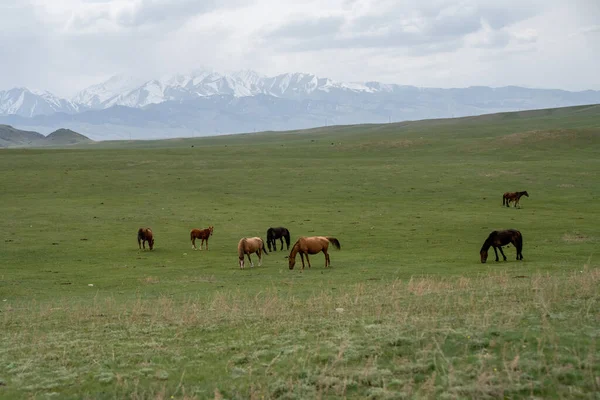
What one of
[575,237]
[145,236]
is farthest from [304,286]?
[575,237]

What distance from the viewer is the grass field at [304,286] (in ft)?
31.9

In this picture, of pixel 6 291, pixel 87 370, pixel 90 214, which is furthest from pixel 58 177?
pixel 87 370

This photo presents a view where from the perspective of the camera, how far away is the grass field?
9.73m

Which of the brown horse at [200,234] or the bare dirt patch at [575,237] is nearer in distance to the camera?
the bare dirt patch at [575,237]

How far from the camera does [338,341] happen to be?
11.5m

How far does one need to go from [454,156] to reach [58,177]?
41.5 m

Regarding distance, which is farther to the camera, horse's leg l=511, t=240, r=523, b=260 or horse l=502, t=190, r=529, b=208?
horse l=502, t=190, r=529, b=208

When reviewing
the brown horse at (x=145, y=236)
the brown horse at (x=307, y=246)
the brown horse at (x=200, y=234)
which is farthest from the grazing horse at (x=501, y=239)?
the brown horse at (x=145, y=236)

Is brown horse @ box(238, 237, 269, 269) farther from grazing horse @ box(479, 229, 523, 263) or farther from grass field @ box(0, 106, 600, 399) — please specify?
grazing horse @ box(479, 229, 523, 263)

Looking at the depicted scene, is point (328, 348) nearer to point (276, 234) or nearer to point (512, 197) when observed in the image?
point (276, 234)

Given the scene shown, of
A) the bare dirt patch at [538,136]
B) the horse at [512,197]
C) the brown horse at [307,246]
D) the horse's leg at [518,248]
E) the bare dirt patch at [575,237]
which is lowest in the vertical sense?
the bare dirt patch at [575,237]

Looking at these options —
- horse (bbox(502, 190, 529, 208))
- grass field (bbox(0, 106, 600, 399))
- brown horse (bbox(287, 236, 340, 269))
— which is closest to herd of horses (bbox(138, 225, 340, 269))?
brown horse (bbox(287, 236, 340, 269))

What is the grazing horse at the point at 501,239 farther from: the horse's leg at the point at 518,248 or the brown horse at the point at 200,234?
the brown horse at the point at 200,234

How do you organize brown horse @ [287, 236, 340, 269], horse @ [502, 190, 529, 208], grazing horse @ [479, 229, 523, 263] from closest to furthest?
brown horse @ [287, 236, 340, 269] < grazing horse @ [479, 229, 523, 263] < horse @ [502, 190, 529, 208]
